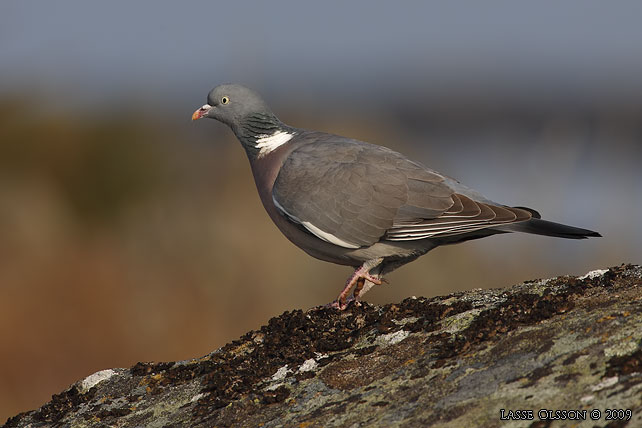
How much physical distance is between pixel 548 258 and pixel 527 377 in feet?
19.3

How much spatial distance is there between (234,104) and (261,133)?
416mm

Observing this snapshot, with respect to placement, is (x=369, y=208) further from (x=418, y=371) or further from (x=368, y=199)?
(x=418, y=371)

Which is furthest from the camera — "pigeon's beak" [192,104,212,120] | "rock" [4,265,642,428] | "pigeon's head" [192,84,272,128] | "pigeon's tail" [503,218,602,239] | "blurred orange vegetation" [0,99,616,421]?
"blurred orange vegetation" [0,99,616,421]

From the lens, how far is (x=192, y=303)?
28.4 ft

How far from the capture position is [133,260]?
9.14 meters

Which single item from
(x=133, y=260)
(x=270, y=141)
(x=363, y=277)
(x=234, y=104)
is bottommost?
(x=363, y=277)

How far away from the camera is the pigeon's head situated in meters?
6.66

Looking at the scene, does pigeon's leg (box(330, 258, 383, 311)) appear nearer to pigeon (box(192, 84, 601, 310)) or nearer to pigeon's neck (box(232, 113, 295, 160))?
pigeon (box(192, 84, 601, 310))

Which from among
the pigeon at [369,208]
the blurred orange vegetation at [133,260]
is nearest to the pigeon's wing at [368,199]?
the pigeon at [369,208]

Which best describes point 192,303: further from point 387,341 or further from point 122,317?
point 387,341

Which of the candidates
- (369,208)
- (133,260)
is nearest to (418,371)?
(369,208)

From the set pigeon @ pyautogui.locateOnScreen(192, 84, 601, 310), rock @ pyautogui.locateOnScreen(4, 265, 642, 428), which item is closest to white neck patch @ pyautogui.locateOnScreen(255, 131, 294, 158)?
pigeon @ pyautogui.locateOnScreen(192, 84, 601, 310)

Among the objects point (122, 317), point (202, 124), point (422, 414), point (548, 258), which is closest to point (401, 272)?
point (548, 258)

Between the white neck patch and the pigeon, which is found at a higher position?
the white neck patch
